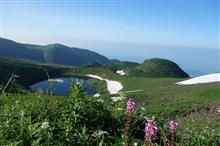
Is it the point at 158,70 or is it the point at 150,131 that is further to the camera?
the point at 158,70

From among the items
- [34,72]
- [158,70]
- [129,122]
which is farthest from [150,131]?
[158,70]

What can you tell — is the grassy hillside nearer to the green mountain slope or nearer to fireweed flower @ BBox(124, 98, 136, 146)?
the green mountain slope

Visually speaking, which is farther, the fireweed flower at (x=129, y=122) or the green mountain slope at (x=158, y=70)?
the green mountain slope at (x=158, y=70)

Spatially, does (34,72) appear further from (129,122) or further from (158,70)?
(129,122)

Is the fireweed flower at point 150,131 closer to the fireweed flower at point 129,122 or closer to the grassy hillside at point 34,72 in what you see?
the fireweed flower at point 129,122

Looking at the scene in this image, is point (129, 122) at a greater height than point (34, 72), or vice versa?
point (34, 72)

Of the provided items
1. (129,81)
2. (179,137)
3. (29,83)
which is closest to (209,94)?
(179,137)

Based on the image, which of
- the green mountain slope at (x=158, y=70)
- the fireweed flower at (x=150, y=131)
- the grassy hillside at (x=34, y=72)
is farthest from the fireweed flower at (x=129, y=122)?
the green mountain slope at (x=158, y=70)

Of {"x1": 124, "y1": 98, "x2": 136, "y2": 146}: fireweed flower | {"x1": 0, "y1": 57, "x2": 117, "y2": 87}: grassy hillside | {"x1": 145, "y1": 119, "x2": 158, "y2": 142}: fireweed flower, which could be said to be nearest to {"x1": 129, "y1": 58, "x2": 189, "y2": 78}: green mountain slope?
{"x1": 0, "y1": 57, "x2": 117, "y2": 87}: grassy hillside
